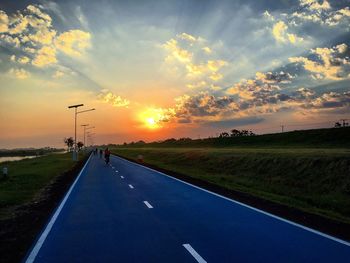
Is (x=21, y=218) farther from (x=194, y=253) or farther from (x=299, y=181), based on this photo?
(x=299, y=181)

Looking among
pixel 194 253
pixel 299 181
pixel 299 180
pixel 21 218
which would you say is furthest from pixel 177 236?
pixel 299 180

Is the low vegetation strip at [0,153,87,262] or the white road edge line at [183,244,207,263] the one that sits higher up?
the low vegetation strip at [0,153,87,262]

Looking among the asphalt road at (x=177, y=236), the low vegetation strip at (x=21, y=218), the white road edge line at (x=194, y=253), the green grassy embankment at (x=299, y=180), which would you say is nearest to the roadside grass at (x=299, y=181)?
the green grassy embankment at (x=299, y=180)

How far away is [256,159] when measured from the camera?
34.4 metres

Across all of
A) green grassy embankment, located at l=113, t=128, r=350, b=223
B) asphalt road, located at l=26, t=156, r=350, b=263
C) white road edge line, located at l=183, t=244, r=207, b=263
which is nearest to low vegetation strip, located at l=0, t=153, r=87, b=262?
asphalt road, located at l=26, t=156, r=350, b=263

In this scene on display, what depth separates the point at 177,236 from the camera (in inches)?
351

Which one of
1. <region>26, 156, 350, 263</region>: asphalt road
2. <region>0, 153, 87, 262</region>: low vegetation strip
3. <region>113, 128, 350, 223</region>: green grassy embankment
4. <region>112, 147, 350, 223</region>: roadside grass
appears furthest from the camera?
<region>112, 147, 350, 223</region>: roadside grass

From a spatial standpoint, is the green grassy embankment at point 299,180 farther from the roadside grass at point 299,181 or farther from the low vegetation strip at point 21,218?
the low vegetation strip at point 21,218

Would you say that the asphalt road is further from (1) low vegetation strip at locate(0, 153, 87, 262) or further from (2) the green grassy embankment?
(2) the green grassy embankment

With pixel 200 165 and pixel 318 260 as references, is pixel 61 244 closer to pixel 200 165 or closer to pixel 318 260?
pixel 318 260

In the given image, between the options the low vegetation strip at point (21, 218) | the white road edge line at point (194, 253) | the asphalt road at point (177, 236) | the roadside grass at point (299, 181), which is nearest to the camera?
the white road edge line at point (194, 253)

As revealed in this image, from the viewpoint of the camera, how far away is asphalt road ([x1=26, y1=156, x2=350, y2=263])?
7352mm

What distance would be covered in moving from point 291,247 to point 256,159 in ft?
88.2

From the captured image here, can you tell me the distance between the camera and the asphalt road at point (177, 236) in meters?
7.35
